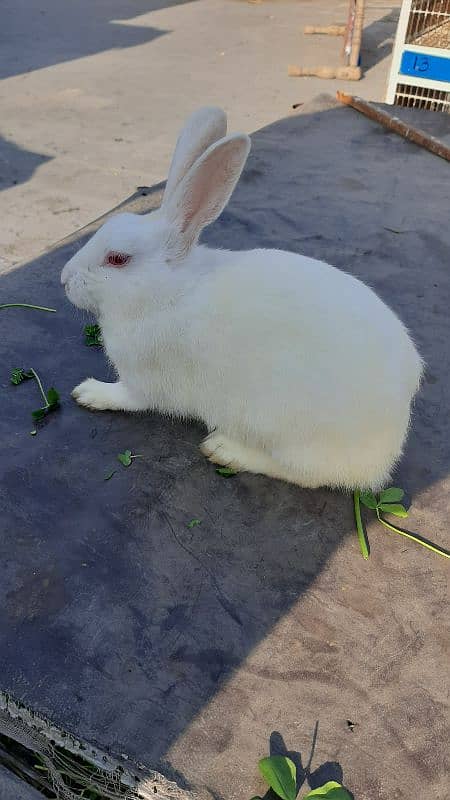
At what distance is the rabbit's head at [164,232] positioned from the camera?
1.77 metres

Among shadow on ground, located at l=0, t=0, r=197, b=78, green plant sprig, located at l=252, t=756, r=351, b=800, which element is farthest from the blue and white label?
green plant sprig, located at l=252, t=756, r=351, b=800

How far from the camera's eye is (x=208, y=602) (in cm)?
168

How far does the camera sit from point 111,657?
155 centimetres

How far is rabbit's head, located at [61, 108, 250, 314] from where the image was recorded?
5.81 ft

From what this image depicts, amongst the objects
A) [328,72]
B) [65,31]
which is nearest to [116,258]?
[328,72]

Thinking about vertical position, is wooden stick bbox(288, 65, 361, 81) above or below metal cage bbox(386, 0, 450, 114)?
below

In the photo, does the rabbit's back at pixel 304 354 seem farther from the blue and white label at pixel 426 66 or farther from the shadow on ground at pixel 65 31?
the shadow on ground at pixel 65 31

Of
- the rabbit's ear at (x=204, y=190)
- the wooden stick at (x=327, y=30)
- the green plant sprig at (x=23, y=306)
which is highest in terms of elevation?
the wooden stick at (x=327, y=30)

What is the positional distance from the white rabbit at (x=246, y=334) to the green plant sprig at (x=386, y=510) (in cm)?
8

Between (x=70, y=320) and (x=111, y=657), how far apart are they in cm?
152

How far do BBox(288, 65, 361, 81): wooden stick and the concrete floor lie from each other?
124 millimetres

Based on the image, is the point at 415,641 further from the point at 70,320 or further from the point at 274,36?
the point at 274,36

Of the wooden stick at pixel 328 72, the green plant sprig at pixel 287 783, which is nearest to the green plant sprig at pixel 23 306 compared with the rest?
the green plant sprig at pixel 287 783

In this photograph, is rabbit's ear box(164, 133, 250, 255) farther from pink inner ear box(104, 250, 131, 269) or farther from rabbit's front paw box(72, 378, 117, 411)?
rabbit's front paw box(72, 378, 117, 411)
